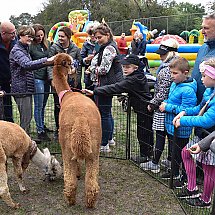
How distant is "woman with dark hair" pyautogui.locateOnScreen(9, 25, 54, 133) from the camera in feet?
16.0

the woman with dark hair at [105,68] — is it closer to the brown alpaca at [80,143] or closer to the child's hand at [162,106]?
the child's hand at [162,106]

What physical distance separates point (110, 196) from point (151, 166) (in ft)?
3.20

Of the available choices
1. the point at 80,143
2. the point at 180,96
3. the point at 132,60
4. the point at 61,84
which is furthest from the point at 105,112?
the point at 80,143

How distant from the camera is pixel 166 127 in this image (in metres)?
4.30

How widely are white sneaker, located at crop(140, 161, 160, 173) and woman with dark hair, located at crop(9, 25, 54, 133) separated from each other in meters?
2.01

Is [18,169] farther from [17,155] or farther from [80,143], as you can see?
[80,143]

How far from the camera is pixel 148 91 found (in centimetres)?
479

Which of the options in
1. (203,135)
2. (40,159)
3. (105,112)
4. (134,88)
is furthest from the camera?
(105,112)

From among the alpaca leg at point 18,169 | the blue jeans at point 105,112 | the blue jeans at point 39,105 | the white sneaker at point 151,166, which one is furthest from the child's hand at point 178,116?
the blue jeans at point 39,105

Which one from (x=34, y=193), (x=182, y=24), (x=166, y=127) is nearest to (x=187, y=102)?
(x=166, y=127)

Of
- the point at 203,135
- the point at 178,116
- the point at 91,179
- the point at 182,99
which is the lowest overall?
the point at 91,179

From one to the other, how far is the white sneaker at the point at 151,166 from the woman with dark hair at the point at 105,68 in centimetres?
87

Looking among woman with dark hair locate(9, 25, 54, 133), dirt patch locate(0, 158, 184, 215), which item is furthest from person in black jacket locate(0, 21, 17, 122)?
dirt patch locate(0, 158, 184, 215)

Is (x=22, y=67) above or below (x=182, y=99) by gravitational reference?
above
